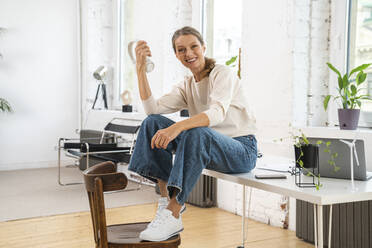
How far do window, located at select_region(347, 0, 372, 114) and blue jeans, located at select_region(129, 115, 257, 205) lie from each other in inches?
45.5

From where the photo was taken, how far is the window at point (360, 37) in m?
2.88

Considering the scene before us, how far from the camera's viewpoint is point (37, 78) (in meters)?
6.01

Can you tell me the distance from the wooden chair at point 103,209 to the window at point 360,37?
1.81 meters

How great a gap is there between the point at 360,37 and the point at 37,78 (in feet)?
14.4

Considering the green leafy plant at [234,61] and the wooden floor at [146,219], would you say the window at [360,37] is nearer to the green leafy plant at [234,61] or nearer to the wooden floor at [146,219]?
the green leafy plant at [234,61]

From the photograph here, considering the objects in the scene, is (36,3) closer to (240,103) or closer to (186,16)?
(186,16)

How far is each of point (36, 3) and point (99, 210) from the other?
16.5 feet

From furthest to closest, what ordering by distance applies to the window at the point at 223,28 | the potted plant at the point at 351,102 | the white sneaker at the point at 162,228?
the window at the point at 223,28 → the potted plant at the point at 351,102 → the white sneaker at the point at 162,228

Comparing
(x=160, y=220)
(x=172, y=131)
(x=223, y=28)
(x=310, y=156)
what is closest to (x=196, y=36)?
(x=172, y=131)

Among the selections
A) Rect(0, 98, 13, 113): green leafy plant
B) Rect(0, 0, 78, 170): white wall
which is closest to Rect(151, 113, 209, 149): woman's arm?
Rect(0, 98, 13, 113): green leafy plant

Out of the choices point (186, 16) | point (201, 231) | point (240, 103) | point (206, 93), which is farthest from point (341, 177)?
point (186, 16)

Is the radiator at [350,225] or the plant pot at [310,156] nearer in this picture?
the plant pot at [310,156]

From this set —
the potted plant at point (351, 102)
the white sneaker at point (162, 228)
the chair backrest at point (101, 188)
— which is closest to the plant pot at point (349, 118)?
the potted plant at point (351, 102)

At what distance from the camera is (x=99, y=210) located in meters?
1.62
